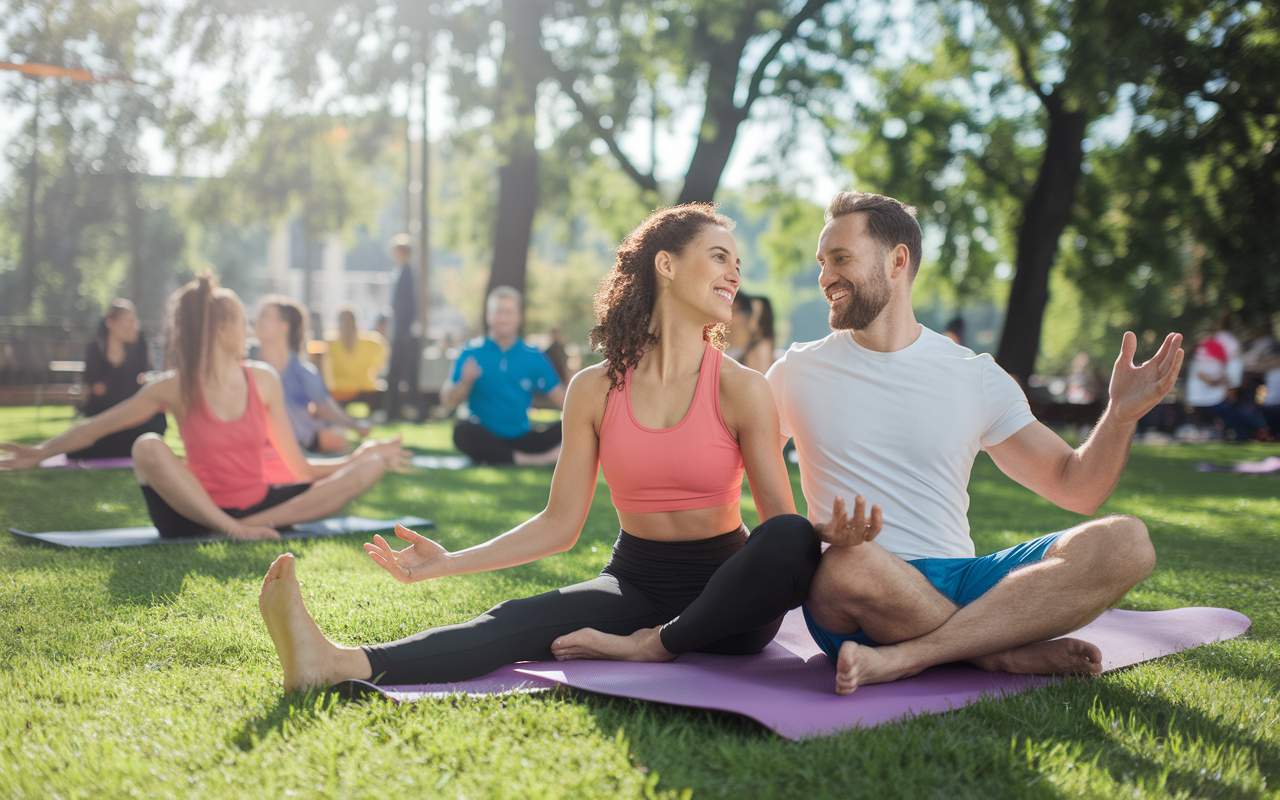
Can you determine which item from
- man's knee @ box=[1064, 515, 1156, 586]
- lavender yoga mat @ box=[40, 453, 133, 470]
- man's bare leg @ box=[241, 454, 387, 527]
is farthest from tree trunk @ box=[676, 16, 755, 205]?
man's knee @ box=[1064, 515, 1156, 586]

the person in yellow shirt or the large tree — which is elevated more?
the large tree

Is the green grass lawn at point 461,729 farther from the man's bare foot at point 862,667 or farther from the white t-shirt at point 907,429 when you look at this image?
the white t-shirt at point 907,429

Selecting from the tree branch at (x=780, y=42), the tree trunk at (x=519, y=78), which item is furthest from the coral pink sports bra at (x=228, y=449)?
the tree branch at (x=780, y=42)

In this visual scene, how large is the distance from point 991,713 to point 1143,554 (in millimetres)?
682

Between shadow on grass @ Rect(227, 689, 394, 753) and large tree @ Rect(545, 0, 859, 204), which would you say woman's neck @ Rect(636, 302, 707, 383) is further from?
large tree @ Rect(545, 0, 859, 204)

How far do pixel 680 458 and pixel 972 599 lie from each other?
3.39ft

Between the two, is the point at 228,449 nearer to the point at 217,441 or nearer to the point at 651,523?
the point at 217,441

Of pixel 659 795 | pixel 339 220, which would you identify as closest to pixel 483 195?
pixel 339 220

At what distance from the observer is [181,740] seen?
8.51 feet

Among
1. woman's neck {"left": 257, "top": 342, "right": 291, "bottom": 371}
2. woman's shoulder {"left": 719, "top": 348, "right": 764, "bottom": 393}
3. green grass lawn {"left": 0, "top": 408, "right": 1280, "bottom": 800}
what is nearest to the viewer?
green grass lawn {"left": 0, "top": 408, "right": 1280, "bottom": 800}

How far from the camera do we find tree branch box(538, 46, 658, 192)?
52.7 feet

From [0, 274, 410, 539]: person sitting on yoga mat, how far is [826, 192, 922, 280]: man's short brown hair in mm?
3037

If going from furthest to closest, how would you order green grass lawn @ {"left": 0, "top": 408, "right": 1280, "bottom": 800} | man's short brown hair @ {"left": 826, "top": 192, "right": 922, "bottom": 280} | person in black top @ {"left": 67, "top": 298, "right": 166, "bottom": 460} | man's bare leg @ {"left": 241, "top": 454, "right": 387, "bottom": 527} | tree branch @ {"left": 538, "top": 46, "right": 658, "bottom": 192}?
tree branch @ {"left": 538, "top": 46, "right": 658, "bottom": 192} → person in black top @ {"left": 67, "top": 298, "right": 166, "bottom": 460} → man's bare leg @ {"left": 241, "top": 454, "right": 387, "bottom": 527} → man's short brown hair @ {"left": 826, "top": 192, "right": 922, "bottom": 280} → green grass lawn @ {"left": 0, "top": 408, "right": 1280, "bottom": 800}

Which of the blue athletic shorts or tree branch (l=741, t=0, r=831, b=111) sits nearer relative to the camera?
the blue athletic shorts
